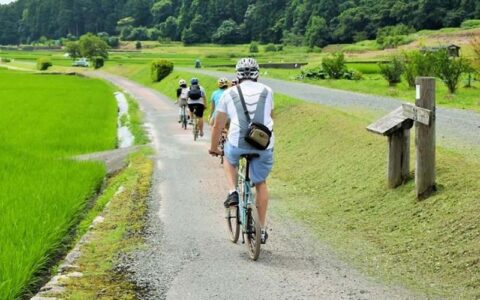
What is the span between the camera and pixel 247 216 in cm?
672

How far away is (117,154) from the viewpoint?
15.5 metres

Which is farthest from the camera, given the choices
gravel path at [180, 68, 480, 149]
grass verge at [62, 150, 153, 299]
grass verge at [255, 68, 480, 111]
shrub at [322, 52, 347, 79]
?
shrub at [322, 52, 347, 79]

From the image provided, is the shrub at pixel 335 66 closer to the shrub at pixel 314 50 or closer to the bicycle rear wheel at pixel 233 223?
the bicycle rear wheel at pixel 233 223

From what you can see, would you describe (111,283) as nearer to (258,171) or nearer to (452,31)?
(258,171)

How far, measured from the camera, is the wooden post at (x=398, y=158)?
29.4 ft

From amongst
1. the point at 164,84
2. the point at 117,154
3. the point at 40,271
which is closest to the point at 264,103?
the point at 40,271

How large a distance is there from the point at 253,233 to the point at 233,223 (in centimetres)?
116

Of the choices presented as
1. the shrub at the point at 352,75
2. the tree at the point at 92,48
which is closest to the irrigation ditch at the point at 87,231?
the shrub at the point at 352,75

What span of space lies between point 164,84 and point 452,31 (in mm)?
33511

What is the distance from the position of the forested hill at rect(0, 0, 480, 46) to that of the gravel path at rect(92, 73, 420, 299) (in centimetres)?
8104

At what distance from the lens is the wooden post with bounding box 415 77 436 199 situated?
7.94 m

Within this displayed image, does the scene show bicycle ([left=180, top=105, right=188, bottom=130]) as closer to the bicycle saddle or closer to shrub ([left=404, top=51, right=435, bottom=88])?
shrub ([left=404, top=51, right=435, bottom=88])

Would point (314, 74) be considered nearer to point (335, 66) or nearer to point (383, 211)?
point (335, 66)

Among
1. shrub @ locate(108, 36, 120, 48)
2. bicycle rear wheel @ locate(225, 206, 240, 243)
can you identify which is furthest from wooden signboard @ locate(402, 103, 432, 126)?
shrub @ locate(108, 36, 120, 48)
